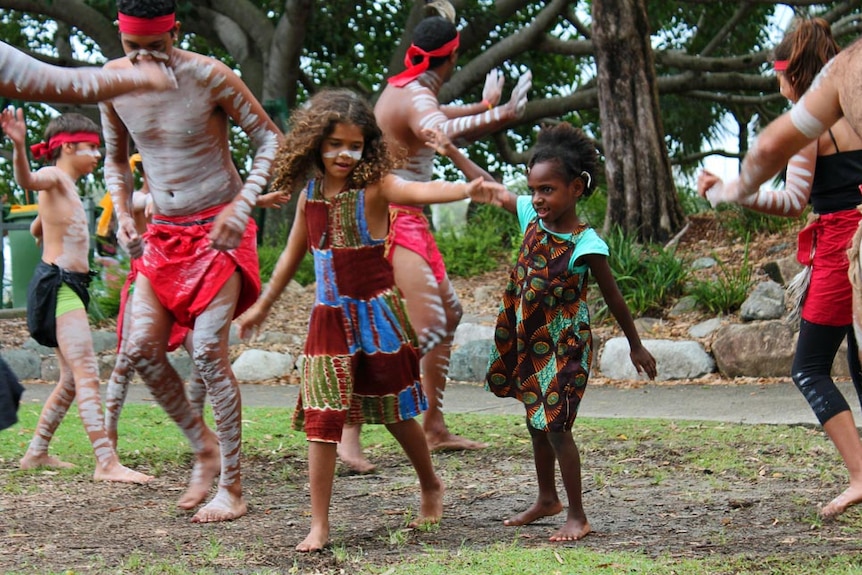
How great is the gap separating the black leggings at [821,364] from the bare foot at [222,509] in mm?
2321

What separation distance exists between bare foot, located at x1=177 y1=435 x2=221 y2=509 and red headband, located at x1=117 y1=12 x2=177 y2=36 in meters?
1.85

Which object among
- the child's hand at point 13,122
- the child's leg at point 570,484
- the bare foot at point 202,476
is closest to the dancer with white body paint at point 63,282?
the child's hand at point 13,122

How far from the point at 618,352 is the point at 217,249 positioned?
493 centimetres

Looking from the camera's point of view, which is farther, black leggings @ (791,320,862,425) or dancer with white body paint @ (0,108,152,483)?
dancer with white body paint @ (0,108,152,483)

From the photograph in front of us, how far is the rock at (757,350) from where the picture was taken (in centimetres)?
834

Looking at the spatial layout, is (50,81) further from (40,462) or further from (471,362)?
(471,362)

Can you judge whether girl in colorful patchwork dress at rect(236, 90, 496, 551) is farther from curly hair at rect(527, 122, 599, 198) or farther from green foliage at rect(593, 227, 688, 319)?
green foliage at rect(593, 227, 688, 319)

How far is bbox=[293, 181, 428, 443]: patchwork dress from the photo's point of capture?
4.19m

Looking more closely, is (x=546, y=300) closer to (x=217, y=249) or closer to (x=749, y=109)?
(x=217, y=249)

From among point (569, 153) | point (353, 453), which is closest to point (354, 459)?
point (353, 453)

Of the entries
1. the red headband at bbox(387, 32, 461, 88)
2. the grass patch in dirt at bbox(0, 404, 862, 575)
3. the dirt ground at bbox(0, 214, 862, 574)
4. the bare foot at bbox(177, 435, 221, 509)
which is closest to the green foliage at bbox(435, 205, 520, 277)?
the grass patch in dirt at bbox(0, 404, 862, 575)

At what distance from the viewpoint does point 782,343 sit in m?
8.36

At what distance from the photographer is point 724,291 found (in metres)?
9.43

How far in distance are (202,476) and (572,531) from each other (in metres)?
1.79
